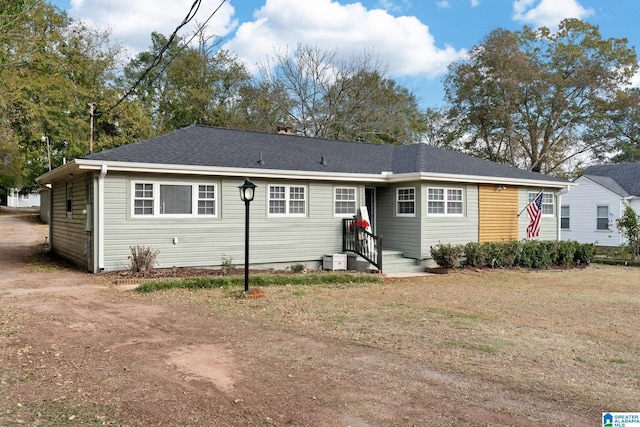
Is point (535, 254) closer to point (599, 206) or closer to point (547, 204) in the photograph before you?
point (547, 204)

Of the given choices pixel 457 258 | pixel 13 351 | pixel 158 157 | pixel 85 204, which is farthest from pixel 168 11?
pixel 457 258

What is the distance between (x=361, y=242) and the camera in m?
13.6

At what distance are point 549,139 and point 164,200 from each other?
1096 inches

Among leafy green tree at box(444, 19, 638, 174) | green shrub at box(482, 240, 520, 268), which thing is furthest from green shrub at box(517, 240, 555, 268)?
leafy green tree at box(444, 19, 638, 174)

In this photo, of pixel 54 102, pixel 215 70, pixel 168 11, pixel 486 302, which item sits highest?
pixel 215 70

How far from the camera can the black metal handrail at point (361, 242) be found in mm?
12993

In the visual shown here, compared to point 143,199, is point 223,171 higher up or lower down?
higher up

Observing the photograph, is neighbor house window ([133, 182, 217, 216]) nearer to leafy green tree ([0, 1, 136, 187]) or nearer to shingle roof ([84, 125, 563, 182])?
shingle roof ([84, 125, 563, 182])

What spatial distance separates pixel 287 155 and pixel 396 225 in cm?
392

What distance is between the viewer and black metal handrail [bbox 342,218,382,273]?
13.0 m

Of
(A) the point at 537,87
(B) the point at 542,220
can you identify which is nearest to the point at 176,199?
(B) the point at 542,220

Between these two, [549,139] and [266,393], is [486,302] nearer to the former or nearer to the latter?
[266,393]

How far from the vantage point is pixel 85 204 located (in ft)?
39.5

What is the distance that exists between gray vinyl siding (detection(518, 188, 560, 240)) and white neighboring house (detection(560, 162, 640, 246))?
19.2 feet
